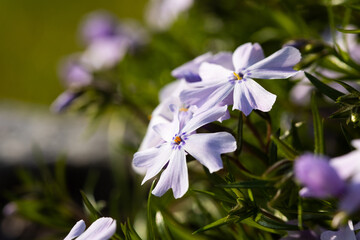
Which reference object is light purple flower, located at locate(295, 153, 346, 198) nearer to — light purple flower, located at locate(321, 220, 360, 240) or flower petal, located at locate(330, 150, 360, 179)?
flower petal, located at locate(330, 150, 360, 179)

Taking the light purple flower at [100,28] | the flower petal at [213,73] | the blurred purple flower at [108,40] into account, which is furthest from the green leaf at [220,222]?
the light purple flower at [100,28]

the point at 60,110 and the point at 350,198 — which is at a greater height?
the point at 60,110

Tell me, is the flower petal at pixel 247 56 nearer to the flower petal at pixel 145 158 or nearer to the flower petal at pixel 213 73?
the flower petal at pixel 213 73

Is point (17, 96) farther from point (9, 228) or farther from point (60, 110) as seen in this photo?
point (60, 110)

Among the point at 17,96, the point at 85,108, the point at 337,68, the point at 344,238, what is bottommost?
the point at 344,238

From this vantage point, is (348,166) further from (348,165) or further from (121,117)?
(121,117)

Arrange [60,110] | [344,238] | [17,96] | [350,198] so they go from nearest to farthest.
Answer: [350,198] < [344,238] < [60,110] < [17,96]

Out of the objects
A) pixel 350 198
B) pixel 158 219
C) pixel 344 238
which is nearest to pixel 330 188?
pixel 350 198
